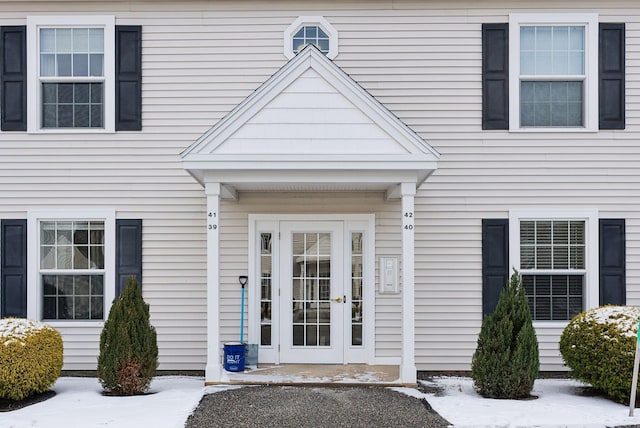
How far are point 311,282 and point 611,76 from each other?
18.2 feet

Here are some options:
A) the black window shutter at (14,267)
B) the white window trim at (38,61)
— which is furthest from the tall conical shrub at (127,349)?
the white window trim at (38,61)

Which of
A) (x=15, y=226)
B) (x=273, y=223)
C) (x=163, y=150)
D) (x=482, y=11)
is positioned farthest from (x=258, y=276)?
(x=482, y=11)

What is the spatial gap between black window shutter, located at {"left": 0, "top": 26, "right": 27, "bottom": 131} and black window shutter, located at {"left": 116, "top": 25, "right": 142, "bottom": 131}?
56.2 inches

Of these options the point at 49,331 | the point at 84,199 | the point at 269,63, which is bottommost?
the point at 49,331

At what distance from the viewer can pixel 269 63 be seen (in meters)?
10.8

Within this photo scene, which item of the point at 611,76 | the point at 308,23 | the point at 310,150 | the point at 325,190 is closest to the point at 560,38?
the point at 611,76

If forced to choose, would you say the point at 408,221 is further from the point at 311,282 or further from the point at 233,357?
the point at 233,357

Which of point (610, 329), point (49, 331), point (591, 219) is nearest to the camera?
point (610, 329)

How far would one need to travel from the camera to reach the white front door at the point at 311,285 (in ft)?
35.3

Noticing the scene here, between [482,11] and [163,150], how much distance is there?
17.5 feet

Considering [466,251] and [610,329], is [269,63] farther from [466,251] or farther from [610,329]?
[610,329]

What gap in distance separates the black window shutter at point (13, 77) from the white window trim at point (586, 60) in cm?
742

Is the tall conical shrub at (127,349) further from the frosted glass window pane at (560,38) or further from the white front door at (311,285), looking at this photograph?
the frosted glass window pane at (560,38)

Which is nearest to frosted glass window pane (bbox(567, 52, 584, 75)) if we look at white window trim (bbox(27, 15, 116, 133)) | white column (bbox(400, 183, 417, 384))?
white column (bbox(400, 183, 417, 384))
